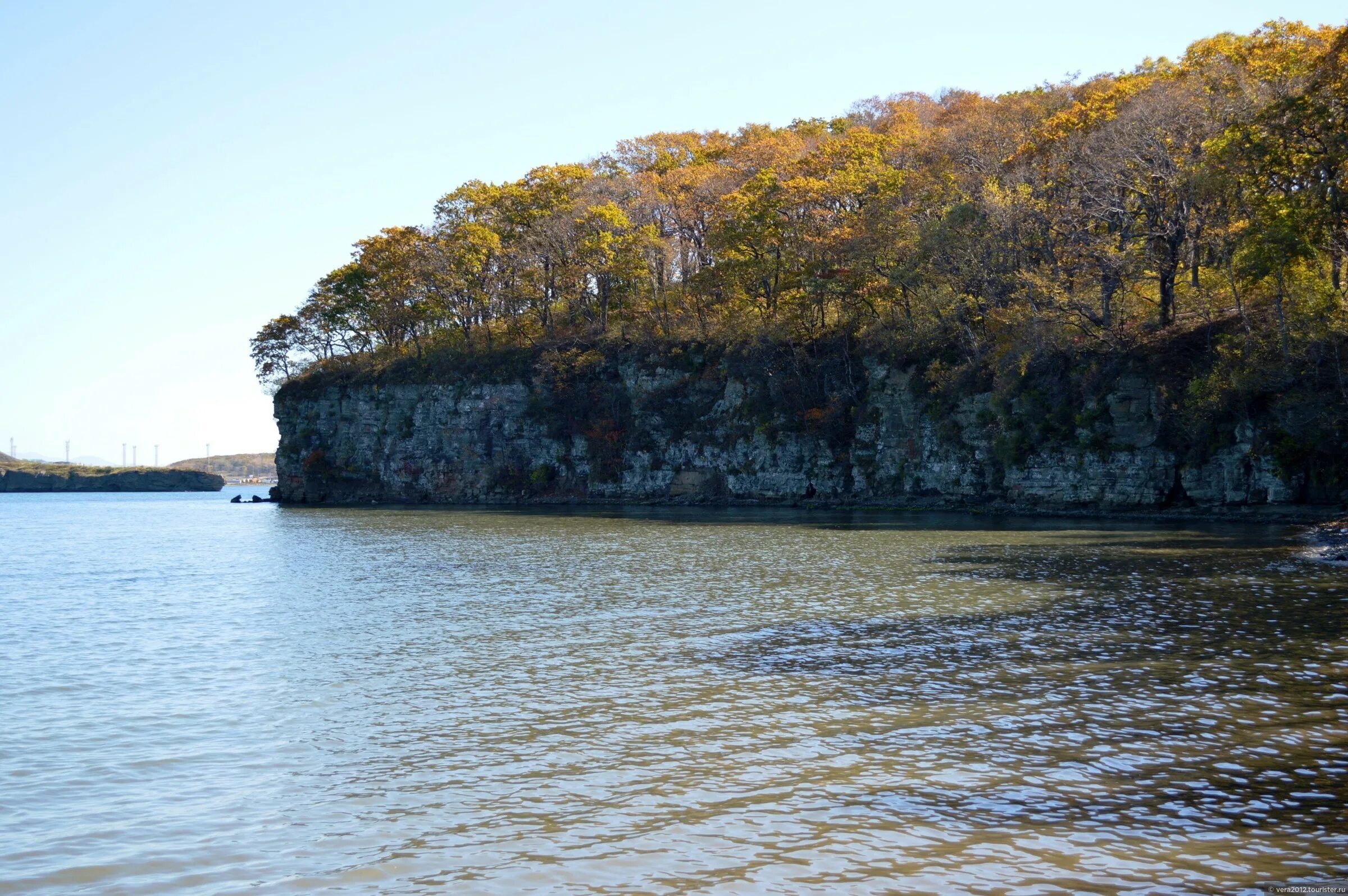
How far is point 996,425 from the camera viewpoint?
58938mm

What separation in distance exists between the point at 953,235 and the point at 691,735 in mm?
49544

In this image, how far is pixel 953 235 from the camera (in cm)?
5766

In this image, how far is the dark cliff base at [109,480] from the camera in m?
184

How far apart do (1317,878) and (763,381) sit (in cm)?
6653

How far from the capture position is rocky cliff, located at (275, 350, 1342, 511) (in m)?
51.8

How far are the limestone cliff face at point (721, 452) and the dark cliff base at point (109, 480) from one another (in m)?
95.6

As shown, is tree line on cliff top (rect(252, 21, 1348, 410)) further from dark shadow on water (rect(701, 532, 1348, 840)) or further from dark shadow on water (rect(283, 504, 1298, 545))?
dark shadow on water (rect(701, 532, 1348, 840))

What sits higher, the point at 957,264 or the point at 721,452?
the point at 957,264

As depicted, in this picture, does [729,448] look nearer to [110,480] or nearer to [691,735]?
[691,735]

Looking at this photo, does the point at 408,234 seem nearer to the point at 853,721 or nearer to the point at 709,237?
the point at 709,237

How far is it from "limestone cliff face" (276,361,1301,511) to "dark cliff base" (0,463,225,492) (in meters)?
95.6


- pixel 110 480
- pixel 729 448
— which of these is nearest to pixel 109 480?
pixel 110 480

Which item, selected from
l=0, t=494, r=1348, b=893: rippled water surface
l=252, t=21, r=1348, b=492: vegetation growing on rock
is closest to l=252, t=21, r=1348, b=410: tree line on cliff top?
Answer: l=252, t=21, r=1348, b=492: vegetation growing on rock

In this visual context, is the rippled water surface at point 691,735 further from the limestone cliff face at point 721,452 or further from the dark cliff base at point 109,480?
the dark cliff base at point 109,480
